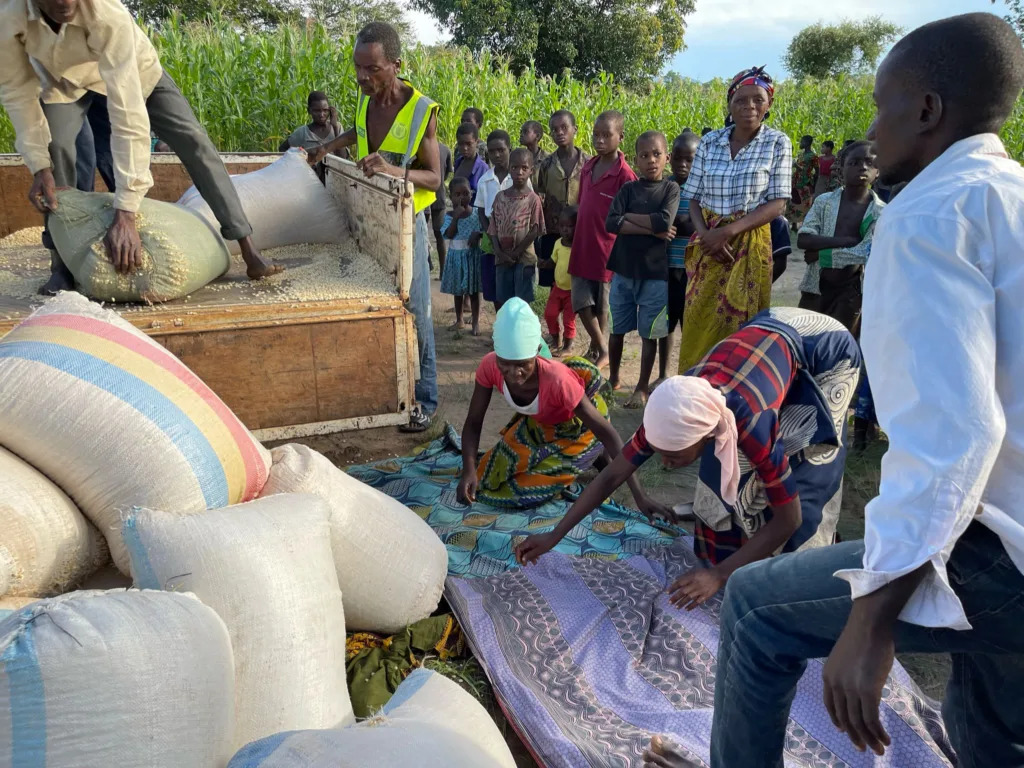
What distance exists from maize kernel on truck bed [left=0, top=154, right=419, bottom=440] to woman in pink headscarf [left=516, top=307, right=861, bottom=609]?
1292 millimetres

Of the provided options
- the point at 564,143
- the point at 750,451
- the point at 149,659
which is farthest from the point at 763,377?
the point at 564,143

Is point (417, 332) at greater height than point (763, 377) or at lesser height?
lesser

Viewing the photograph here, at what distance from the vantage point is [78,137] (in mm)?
3615

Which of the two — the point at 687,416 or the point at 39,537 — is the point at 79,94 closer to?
the point at 39,537

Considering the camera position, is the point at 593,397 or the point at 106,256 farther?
the point at 593,397

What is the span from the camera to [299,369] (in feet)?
10.5

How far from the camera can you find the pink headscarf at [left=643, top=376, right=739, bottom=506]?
202 cm

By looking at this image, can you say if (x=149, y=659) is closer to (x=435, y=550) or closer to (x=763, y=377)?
(x=435, y=550)

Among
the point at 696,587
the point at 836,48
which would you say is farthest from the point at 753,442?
the point at 836,48

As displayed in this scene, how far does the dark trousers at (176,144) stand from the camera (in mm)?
3229

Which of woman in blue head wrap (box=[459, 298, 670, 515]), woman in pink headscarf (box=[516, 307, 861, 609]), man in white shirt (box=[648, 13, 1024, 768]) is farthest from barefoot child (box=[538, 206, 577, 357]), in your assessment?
man in white shirt (box=[648, 13, 1024, 768])

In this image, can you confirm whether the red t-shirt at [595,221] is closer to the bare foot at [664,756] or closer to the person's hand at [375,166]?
the person's hand at [375,166]

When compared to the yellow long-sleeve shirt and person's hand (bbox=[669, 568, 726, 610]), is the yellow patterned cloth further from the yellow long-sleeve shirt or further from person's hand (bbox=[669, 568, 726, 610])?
the yellow long-sleeve shirt

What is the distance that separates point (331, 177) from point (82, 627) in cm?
366
